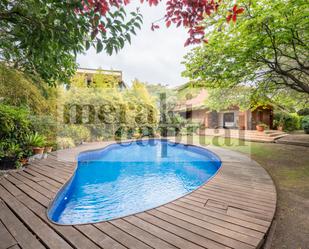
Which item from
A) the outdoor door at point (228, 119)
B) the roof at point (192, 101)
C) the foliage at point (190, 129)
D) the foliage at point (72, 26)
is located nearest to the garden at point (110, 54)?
the foliage at point (72, 26)

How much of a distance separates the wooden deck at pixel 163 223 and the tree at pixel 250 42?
354 centimetres

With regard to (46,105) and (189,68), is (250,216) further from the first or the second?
A: (46,105)

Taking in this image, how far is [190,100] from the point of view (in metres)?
22.9

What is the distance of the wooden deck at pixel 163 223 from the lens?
83.4 inches

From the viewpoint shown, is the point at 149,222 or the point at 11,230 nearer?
the point at 11,230

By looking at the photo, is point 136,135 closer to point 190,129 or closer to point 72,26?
point 190,129

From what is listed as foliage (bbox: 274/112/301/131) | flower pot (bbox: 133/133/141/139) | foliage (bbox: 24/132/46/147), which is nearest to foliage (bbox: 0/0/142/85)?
foliage (bbox: 24/132/46/147)

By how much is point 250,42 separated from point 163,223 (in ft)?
15.6

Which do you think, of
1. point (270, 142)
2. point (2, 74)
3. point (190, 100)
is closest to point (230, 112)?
point (190, 100)

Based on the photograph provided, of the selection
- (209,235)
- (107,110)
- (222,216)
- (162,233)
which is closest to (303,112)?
(107,110)

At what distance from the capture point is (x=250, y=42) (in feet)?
14.9

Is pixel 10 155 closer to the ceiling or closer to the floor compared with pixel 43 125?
closer to the floor

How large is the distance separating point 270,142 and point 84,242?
468 inches

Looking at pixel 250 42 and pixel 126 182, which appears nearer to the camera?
pixel 250 42
